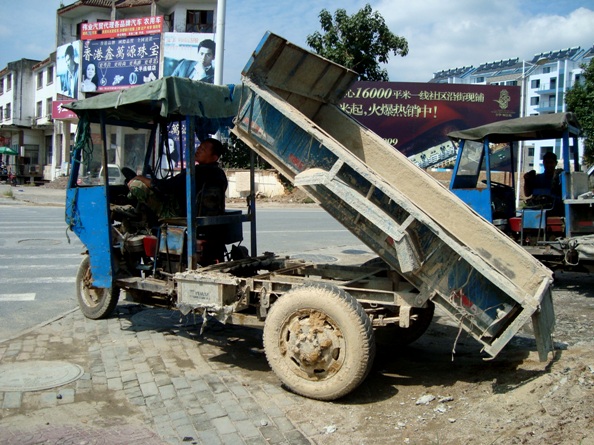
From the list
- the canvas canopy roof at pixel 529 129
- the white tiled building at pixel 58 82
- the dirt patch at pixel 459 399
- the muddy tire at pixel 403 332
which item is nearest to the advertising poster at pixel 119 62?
the white tiled building at pixel 58 82

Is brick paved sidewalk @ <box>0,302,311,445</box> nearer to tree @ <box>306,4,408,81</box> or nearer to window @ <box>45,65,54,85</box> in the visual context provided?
tree @ <box>306,4,408,81</box>

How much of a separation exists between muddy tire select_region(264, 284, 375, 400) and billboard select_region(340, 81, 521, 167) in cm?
2121

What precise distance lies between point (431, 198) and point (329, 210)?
118 centimetres

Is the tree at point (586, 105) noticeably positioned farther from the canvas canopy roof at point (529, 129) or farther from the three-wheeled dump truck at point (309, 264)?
the three-wheeled dump truck at point (309, 264)

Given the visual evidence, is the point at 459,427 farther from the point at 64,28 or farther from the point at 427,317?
the point at 64,28

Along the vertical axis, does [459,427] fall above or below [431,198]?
below

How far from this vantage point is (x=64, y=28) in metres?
41.2

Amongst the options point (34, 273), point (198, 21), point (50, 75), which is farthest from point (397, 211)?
point (50, 75)

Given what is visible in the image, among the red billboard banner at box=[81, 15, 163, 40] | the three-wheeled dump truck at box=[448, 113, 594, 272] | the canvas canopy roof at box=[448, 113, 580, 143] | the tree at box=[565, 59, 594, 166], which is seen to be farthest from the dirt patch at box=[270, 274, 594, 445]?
the red billboard banner at box=[81, 15, 163, 40]

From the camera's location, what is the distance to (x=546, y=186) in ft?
29.7

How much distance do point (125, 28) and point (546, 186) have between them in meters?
28.6

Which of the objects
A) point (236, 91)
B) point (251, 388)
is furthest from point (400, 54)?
point (251, 388)

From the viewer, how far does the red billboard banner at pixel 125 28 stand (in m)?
30.6

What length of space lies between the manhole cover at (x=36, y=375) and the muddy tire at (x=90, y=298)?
131 centimetres
